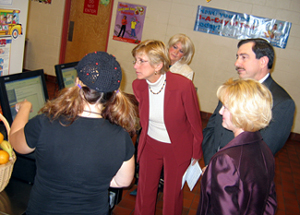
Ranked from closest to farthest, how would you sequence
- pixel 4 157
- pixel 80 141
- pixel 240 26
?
pixel 80 141
pixel 4 157
pixel 240 26

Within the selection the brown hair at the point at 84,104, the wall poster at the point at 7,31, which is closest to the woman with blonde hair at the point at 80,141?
the brown hair at the point at 84,104

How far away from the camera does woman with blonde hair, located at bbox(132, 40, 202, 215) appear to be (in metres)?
2.06

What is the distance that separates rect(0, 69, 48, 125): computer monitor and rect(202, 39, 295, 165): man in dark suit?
1.22m

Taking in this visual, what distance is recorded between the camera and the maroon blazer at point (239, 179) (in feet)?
3.81

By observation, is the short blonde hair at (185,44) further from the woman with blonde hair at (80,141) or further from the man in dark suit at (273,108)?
the woman with blonde hair at (80,141)

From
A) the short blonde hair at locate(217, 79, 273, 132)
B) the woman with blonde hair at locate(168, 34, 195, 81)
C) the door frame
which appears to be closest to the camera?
the short blonde hair at locate(217, 79, 273, 132)

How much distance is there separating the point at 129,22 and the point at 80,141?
16.6 feet

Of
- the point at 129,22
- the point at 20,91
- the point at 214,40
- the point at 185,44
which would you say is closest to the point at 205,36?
the point at 214,40

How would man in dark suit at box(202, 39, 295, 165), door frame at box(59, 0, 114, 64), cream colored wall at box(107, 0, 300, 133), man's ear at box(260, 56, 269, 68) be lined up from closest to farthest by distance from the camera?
man in dark suit at box(202, 39, 295, 165) → man's ear at box(260, 56, 269, 68) → cream colored wall at box(107, 0, 300, 133) → door frame at box(59, 0, 114, 64)

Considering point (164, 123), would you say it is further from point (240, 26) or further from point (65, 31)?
point (65, 31)

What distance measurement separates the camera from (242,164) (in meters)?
1.17

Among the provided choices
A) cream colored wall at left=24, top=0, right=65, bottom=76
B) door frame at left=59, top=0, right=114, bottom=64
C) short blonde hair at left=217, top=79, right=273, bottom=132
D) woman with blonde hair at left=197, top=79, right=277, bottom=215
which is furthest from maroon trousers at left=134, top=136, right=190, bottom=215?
cream colored wall at left=24, top=0, right=65, bottom=76

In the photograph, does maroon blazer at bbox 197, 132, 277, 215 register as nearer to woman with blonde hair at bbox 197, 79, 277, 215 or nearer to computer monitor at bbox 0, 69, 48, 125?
woman with blonde hair at bbox 197, 79, 277, 215

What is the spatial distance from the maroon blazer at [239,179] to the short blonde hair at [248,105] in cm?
7
